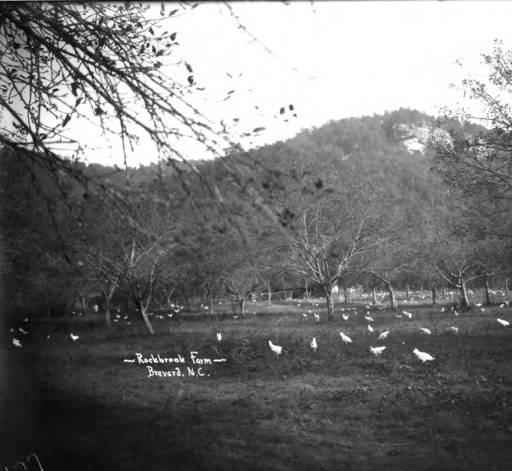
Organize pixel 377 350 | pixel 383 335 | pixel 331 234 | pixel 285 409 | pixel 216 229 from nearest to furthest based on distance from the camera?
pixel 216 229 < pixel 285 409 < pixel 377 350 < pixel 383 335 < pixel 331 234

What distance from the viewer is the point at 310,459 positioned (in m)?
5.33

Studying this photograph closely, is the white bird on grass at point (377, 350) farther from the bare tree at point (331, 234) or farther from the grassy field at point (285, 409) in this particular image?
the bare tree at point (331, 234)

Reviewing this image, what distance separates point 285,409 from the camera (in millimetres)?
6934

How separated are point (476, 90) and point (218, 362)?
30.8ft

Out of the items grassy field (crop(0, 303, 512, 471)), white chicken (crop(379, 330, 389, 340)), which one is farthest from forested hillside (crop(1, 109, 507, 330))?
grassy field (crop(0, 303, 512, 471))

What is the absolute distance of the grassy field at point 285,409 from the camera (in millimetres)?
5422

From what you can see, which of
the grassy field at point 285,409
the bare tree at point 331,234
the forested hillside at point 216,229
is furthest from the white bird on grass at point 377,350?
the bare tree at point 331,234

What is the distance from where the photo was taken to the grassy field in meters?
5.42

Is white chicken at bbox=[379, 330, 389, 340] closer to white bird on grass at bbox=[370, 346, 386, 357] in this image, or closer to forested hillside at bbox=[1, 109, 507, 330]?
white bird on grass at bbox=[370, 346, 386, 357]

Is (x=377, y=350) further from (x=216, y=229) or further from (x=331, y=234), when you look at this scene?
(x=331, y=234)

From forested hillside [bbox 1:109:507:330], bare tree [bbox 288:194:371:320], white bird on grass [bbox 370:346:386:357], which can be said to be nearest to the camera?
forested hillside [bbox 1:109:507:330]

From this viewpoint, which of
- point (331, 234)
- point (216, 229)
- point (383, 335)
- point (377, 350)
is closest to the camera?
point (216, 229)

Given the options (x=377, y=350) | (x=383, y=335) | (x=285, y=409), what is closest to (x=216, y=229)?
(x=285, y=409)

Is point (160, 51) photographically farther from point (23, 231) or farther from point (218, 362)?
point (23, 231)
